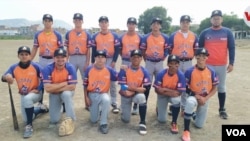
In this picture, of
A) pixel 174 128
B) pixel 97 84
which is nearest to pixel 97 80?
pixel 97 84

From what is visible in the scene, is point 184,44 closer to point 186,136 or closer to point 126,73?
point 126,73

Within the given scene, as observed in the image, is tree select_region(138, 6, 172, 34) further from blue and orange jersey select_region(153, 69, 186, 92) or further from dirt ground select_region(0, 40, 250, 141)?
blue and orange jersey select_region(153, 69, 186, 92)

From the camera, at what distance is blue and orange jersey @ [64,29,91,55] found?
702 cm

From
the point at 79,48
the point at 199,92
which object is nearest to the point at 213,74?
the point at 199,92

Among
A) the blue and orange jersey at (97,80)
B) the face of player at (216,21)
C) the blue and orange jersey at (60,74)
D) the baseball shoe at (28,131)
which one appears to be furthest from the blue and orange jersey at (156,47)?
the baseball shoe at (28,131)

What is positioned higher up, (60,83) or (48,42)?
(48,42)

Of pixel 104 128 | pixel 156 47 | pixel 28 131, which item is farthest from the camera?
pixel 156 47

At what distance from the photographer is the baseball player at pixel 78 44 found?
702 cm

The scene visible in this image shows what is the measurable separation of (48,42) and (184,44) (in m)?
3.13

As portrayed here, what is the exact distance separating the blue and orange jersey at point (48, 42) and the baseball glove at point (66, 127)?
6.30ft

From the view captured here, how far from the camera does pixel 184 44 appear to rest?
21.5 ft

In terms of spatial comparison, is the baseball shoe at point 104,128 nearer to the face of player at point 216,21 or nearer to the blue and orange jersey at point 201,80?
the blue and orange jersey at point 201,80

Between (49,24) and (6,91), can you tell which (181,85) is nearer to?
A: (49,24)

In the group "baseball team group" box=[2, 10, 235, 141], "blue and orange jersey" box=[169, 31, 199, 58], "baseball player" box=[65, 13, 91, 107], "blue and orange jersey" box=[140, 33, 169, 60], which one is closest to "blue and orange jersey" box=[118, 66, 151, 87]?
"baseball team group" box=[2, 10, 235, 141]
